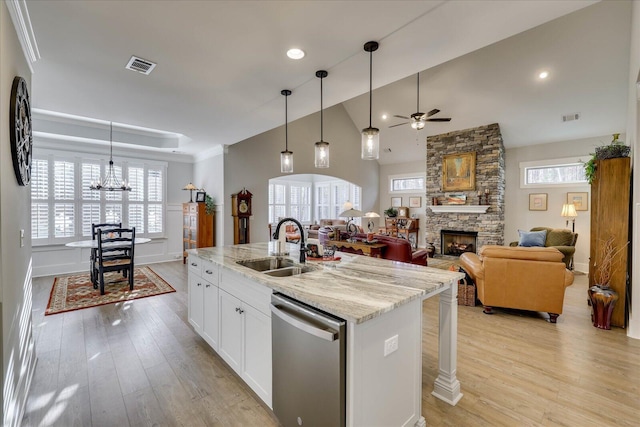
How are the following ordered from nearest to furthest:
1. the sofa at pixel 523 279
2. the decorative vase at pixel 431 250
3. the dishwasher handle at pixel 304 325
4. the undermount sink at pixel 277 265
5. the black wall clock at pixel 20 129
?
the dishwasher handle at pixel 304 325 → the black wall clock at pixel 20 129 → the undermount sink at pixel 277 265 → the sofa at pixel 523 279 → the decorative vase at pixel 431 250

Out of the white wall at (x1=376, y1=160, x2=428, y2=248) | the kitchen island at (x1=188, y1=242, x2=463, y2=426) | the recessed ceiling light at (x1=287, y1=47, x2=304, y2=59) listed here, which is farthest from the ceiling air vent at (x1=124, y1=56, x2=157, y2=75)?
the white wall at (x1=376, y1=160, x2=428, y2=248)

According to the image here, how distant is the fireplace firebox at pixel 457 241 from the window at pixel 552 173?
1819mm

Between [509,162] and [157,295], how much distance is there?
28.4ft

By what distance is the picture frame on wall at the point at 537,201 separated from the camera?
7.03m

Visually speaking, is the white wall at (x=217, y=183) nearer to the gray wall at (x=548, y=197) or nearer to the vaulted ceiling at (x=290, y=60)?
the vaulted ceiling at (x=290, y=60)

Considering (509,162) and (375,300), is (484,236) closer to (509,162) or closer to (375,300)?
(509,162)

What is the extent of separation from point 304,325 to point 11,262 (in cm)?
195

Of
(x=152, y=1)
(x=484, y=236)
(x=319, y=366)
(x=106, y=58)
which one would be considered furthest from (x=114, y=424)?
(x=484, y=236)

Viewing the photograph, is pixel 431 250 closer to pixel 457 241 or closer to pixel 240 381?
pixel 457 241

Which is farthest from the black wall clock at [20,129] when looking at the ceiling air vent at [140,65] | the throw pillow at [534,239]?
the throw pillow at [534,239]

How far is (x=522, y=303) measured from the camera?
11.9ft

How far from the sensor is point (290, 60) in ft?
8.96

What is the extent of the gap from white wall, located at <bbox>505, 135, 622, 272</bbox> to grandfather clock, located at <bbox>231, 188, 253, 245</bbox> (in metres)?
6.70

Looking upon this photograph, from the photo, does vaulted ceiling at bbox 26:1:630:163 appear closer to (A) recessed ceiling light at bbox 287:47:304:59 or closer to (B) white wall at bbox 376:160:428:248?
(A) recessed ceiling light at bbox 287:47:304:59
